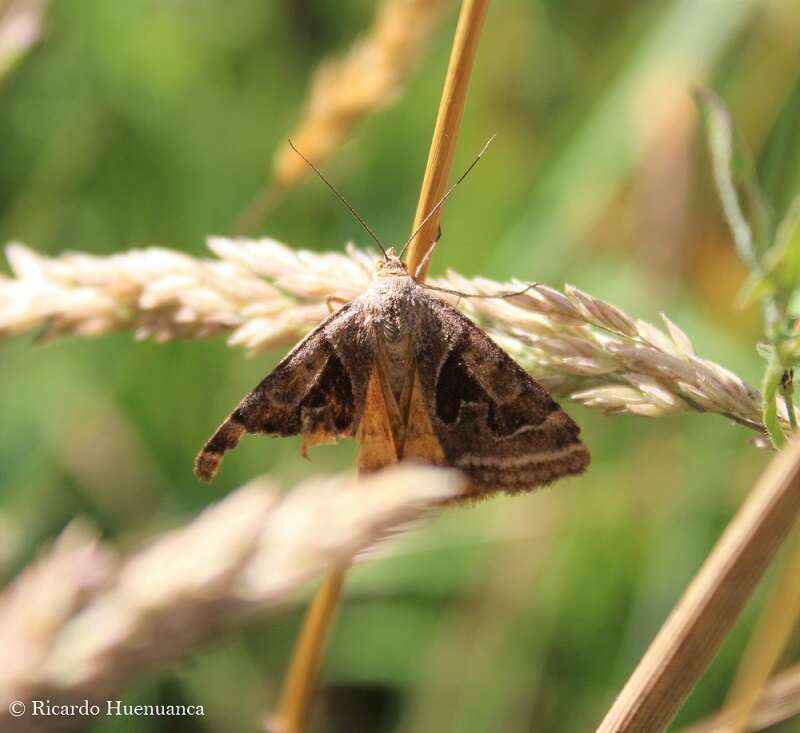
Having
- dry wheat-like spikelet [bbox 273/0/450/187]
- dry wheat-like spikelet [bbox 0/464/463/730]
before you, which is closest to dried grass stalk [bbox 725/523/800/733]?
dry wheat-like spikelet [bbox 0/464/463/730]

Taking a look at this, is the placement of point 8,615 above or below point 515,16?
below

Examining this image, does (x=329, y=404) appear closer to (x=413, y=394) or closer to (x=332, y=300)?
(x=413, y=394)

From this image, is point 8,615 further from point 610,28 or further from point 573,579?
point 610,28

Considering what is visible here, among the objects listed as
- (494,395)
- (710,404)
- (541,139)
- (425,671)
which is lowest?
(425,671)

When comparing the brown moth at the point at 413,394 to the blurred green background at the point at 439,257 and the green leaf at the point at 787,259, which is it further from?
the blurred green background at the point at 439,257

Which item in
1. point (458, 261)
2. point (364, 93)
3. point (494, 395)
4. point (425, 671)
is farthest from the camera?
point (458, 261)

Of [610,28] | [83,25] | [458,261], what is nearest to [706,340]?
[458,261]

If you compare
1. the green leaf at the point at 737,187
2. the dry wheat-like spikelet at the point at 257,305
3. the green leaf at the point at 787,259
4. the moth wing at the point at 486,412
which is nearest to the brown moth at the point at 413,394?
the moth wing at the point at 486,412
